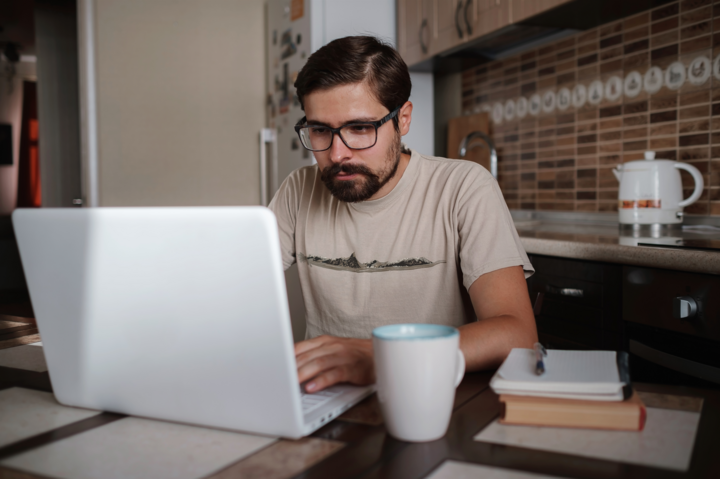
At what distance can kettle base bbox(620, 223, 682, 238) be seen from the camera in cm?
169

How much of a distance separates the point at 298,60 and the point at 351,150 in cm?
191

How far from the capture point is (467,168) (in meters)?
1.26

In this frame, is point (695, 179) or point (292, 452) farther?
point (695, 179)

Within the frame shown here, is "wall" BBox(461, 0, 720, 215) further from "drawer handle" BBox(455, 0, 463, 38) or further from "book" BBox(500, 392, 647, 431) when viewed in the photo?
"book" BBox(500, 392, 647, 431)

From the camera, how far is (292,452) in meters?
0.56

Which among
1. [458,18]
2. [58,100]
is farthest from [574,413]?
[58,100]

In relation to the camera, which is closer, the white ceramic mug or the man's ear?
the white ceramic mug

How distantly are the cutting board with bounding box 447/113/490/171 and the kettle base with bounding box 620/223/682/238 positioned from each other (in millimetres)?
847

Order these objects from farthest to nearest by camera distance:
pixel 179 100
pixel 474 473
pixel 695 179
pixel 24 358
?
pixel 179 100 < pixel 695 179 < pixel 24 358 < pixel 474 473

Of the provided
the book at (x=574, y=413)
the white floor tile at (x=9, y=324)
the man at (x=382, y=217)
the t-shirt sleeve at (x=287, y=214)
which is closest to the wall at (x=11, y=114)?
the white floor tile at (x=9, y=324)

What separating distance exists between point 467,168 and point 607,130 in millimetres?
1120

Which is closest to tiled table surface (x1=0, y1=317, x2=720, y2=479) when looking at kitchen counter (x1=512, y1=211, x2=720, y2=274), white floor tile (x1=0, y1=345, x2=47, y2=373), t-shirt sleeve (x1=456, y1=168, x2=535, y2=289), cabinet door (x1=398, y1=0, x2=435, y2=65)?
white floor tile (x1=0, y1=345, x2=47, y2=373)

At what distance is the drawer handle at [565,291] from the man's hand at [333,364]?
101cm

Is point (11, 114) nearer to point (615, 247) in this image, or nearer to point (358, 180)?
point (358, 180)
